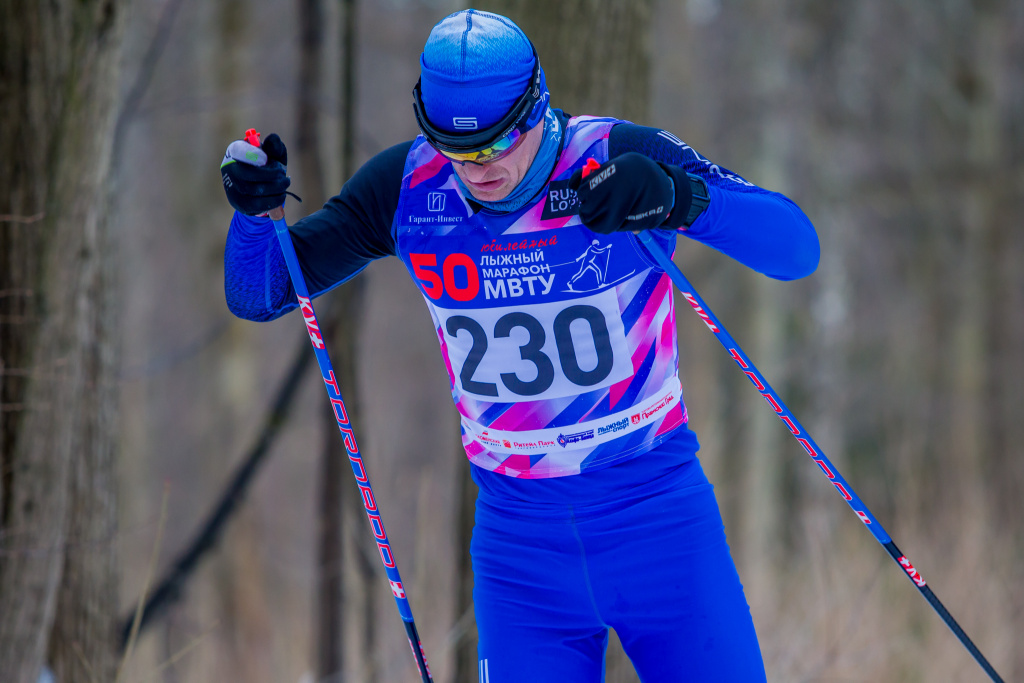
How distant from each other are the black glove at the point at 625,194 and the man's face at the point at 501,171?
0.14 meters

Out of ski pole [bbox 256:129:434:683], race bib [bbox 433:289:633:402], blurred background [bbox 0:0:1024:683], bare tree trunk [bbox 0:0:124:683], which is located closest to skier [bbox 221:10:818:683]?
race bib [bbox 433:289:633:402]

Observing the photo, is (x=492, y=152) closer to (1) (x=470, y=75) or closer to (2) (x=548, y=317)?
(1) (x=470, y=75)

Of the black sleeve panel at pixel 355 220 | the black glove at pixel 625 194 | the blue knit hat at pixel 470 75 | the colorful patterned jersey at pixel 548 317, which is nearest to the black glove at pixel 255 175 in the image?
the black sleeve panel at pixel 355 220

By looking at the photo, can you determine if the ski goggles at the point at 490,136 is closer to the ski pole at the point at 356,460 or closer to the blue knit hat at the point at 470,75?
the blue knit hat at the point at 470,75

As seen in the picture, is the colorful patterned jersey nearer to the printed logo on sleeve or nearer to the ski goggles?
the printed logo on sleeve

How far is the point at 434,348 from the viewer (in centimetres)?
1508

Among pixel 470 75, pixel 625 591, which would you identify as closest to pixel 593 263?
pixel 470 75

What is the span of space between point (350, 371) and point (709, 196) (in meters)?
2.78

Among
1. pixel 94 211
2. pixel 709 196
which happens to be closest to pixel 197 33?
pixel 94 211

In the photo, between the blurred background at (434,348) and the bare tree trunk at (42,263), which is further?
the blurred background at (434,348)

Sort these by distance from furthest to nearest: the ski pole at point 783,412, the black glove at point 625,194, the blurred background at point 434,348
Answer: the blurred background at point 434,348
the ski pole at point 783,412
the black glove at point 625,194

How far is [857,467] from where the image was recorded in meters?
12.6

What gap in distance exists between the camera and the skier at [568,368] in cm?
182

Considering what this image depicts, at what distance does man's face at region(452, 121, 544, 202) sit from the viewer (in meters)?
1.76
